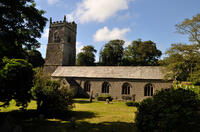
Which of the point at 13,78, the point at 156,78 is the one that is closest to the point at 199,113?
the point at 13,78

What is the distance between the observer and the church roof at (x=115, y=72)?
85.6ft

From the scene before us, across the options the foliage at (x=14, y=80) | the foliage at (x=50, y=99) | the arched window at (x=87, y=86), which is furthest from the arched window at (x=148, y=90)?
the foliage at (x=14, y=80)

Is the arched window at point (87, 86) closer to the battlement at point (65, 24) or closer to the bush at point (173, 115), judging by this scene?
the battlement at point (65, 24)

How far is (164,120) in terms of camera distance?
434 cm

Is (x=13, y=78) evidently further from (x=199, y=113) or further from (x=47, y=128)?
(x=199, y=113)

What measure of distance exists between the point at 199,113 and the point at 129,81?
22690 millimetres

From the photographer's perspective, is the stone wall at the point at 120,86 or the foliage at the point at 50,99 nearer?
the foliage at the point at 50,99

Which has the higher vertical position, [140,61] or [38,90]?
[140,61]

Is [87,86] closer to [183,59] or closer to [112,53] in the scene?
[183,59]

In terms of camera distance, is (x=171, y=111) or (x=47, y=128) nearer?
(x=171, y=111)

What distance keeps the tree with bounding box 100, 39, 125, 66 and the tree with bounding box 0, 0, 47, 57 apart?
3315 cm

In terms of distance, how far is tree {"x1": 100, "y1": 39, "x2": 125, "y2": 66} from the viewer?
5053 cm

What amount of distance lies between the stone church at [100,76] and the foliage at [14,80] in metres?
17.7

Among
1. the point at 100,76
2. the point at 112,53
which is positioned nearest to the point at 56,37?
the point at 100,76
